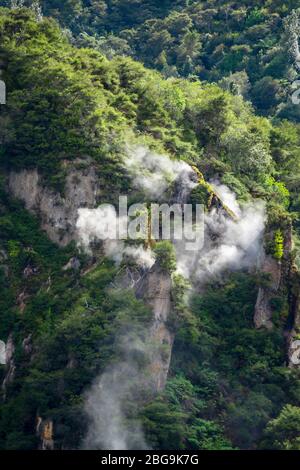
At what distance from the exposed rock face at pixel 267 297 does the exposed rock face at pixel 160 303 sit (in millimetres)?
4705

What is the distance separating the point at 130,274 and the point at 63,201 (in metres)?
Answer: 6.82

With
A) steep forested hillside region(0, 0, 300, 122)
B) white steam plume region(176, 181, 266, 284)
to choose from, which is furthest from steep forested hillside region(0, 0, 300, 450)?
steep forested hillside region(0, 0, 300, 122)

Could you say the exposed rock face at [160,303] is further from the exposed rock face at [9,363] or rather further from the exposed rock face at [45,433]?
the exposed rock face at [9,363]

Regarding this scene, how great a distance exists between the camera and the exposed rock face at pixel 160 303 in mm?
54844

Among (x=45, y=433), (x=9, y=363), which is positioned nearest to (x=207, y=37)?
(x=9, y=363)

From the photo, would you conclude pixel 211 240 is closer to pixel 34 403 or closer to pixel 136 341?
pixel 136 341

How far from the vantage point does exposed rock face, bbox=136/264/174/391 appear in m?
54.8

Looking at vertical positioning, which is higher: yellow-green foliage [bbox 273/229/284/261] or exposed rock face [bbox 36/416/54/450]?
yellow-green foliage [bbox 273/229/284/261]

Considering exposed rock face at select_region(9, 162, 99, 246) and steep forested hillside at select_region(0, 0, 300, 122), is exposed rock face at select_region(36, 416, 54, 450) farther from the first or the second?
steep forested hillside at select_region(0, 0, 300, 122)

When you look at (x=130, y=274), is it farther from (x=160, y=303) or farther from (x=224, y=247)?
(x=224, y=247)

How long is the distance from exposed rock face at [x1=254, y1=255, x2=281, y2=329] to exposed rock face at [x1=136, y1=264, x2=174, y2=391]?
15.4ft

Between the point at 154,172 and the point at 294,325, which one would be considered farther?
the point at 154,172

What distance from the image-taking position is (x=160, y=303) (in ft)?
183

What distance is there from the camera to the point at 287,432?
174ft
